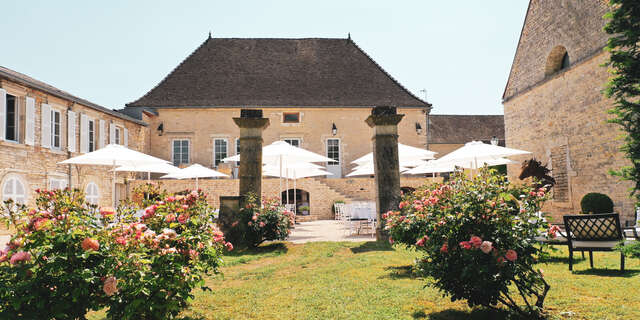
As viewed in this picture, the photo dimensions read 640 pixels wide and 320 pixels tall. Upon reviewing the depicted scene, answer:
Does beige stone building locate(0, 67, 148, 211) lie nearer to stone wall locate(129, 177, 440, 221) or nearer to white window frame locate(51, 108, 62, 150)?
white window frame locate(51, 108, 62, 150)

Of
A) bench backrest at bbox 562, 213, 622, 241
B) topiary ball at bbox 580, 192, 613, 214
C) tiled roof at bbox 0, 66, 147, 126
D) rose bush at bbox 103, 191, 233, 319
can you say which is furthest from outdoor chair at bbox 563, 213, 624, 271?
tiled roof at bbox 0, 66, 147, 126

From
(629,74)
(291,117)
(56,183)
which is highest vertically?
(291,117)

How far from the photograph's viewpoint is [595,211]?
10.2 meters

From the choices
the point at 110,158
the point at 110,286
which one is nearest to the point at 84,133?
the point at 110,158

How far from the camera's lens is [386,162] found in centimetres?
861

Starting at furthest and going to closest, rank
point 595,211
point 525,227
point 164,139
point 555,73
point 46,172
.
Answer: point 164,139 < point 46,172 < point 555,73 < point 595,211 < point 525,227

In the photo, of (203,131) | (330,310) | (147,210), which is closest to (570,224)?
(330,310)

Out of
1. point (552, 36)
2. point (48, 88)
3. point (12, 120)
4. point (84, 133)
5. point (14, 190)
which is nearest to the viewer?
point (14, 190)

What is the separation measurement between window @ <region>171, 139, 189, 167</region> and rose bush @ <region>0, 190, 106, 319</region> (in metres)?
19.5

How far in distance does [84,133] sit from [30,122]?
3.01 meters

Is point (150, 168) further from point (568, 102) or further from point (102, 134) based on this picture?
point (568, 102)

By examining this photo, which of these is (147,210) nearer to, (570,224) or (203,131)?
(570,224)

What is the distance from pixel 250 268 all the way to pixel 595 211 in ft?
28.1

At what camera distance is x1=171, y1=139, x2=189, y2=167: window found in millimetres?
21828
